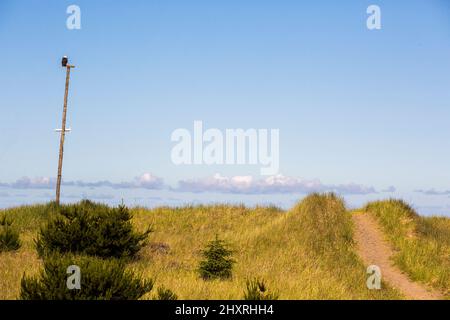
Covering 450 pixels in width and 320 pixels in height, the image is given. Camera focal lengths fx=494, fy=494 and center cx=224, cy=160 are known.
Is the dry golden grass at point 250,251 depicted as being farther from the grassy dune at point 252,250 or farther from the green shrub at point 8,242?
the green shrub at point 8,242

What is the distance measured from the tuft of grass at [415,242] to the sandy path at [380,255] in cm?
31

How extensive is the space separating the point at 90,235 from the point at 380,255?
39.7ft

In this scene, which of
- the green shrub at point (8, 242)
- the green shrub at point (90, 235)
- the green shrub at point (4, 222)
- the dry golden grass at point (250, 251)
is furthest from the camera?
the green shrub at point (4, 222)

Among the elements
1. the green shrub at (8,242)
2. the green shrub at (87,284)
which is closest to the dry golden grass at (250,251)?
the green shrub at (8,242)

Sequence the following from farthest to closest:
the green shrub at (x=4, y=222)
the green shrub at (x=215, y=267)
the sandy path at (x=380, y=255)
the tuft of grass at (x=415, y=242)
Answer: the green shrub at (x=4, y=222) → the tuft of grass at (x=415, y=242) → the sandy path at (x=380, y=255) → the green shrub at (x=215, y=267)

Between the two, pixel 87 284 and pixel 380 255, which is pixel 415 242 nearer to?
pixel 380 255

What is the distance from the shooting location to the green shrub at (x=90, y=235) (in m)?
18.3

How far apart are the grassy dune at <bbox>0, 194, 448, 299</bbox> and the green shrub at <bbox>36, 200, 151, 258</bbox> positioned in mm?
850

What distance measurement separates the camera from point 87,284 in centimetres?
1145

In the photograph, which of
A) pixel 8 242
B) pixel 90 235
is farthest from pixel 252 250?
pixel 8 242
